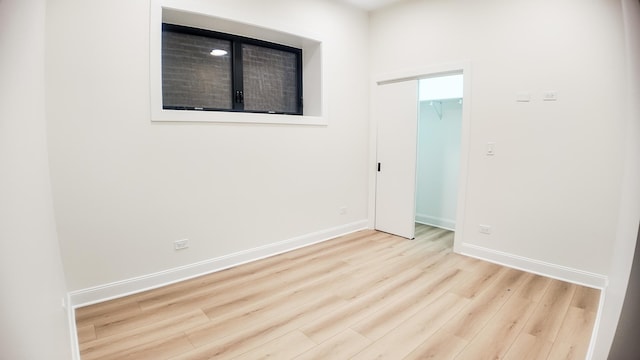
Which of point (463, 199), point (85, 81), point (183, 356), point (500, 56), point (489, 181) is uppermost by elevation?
point (500, 56)

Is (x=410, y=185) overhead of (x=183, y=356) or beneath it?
overhead

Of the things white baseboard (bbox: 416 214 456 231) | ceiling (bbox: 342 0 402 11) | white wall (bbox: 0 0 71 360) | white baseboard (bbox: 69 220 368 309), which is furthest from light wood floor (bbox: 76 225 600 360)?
ceiling (bbox: 342 0 402 11)

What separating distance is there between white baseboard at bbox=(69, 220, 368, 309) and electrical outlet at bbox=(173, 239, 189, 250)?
0.59ft

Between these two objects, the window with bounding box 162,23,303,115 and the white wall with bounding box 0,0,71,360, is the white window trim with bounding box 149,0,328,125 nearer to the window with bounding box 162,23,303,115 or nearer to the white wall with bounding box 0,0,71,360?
the window with bounding box 162,23,303,115

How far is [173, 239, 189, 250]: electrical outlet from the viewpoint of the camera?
282 cm

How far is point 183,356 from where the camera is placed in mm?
1842

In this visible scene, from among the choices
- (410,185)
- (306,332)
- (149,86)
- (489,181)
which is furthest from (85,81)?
(489,181)

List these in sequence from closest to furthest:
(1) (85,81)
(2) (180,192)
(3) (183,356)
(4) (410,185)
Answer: (3) (183,356) < (1) (85,81) < (2) (180,192) < (4) (410,185)

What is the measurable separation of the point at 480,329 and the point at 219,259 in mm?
2286

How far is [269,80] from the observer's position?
3.73 m

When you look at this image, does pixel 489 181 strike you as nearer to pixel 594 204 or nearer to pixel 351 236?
pixel 594 204

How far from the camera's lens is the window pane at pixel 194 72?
3.00 metres

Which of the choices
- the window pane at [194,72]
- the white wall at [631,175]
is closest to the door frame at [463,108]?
the window pane at [194,72]

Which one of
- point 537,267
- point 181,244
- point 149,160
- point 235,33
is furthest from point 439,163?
point 149,160
